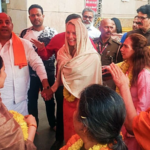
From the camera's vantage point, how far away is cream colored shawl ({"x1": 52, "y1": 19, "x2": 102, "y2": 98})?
231 cm

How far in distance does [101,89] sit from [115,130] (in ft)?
0.79

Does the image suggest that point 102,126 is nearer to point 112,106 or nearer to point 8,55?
point 112,106

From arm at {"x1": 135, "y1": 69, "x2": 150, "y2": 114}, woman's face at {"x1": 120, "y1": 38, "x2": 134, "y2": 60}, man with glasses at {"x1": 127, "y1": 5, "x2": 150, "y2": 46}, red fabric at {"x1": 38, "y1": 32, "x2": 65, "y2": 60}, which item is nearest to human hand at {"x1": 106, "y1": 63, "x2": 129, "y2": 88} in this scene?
arm at {"x1": 135, "y1": 69, "x2": 150, "y2": 114}

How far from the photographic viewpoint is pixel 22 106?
2.49m

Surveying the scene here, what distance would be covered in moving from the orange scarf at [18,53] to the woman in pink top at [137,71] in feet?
3.71

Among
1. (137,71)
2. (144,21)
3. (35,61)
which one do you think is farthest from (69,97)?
(144,21)

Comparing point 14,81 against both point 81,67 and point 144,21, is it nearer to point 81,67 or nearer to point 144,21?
point 81,67

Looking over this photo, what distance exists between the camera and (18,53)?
2418 millimetres

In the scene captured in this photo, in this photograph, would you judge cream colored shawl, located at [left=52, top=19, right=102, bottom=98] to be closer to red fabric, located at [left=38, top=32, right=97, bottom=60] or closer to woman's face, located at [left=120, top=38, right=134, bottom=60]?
woman's face, located at [left=120, top=38, right=134, bottom=60]

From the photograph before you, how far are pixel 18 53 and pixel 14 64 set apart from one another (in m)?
0.14

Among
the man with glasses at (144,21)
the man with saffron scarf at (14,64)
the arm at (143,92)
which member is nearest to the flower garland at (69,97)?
the man with saffron scarf at (14,64)

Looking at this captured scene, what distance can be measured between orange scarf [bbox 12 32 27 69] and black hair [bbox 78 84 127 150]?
138 centimetres

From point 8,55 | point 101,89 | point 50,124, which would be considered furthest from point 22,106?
point 101,89

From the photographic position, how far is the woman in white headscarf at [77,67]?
2.32m
